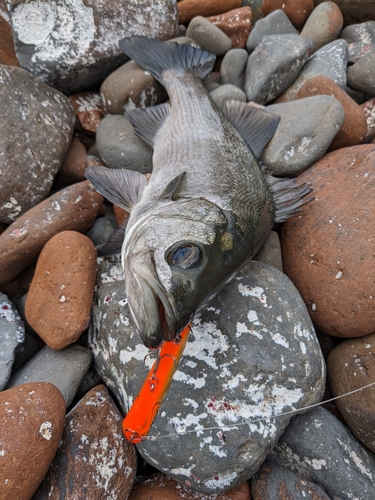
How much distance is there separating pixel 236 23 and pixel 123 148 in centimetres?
222

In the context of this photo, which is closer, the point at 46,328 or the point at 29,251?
the point at 46,328

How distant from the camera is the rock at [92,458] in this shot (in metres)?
2.10

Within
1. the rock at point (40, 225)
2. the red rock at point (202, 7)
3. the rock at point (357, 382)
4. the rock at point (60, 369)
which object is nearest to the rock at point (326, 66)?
the red rock at point (202, 7)

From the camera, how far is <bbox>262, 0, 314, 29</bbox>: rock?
4262mm

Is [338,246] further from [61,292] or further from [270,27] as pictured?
[270,27]

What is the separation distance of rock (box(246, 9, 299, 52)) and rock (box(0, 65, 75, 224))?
241 centimetres

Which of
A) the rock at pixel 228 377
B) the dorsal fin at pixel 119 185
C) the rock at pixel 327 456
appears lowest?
the rock at pixel 327 456

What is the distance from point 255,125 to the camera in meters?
3.28

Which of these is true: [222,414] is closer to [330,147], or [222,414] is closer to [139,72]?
[330,147]

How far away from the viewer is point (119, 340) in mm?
2504

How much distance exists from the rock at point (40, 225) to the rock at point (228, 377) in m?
0.77

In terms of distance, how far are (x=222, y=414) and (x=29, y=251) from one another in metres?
1.88

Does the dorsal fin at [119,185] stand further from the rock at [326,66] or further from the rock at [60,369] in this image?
the rock at [326,66]

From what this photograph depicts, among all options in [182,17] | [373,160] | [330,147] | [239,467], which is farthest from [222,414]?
[182,17]
